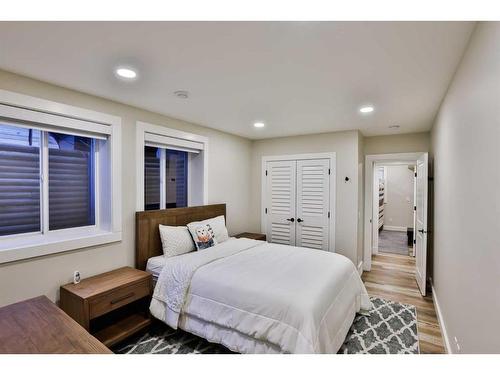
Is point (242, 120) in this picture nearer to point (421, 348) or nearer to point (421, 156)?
point (421, 156)

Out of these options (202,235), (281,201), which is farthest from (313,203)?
(202,235)

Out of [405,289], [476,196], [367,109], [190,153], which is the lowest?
[405,289]

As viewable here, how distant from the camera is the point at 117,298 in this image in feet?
7.32

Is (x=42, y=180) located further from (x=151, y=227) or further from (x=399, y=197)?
(x=399, y=197)

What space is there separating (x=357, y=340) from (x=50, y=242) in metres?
2.91

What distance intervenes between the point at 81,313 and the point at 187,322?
0.85 metres

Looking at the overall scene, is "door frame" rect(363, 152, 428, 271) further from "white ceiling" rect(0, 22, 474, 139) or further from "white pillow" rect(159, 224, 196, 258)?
"white pillow" rect(159, 224, 196, 258)

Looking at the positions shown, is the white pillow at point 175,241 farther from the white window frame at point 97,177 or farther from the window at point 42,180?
the window at point 42,180

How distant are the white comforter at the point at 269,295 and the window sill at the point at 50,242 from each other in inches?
27.6

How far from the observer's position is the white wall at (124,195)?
2.02 m

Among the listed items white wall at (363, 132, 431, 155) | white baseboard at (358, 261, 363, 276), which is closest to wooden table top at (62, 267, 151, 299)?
white baseboard at (358, 261, 363, 276)
